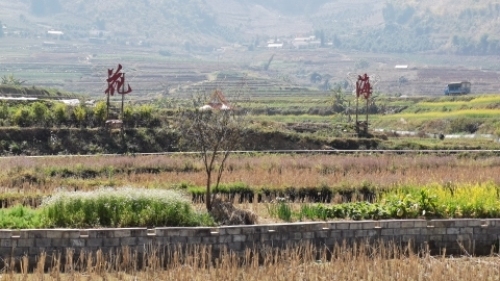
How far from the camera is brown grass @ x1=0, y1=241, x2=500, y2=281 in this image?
13781 mm

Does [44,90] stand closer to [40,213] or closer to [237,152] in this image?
[237,152]

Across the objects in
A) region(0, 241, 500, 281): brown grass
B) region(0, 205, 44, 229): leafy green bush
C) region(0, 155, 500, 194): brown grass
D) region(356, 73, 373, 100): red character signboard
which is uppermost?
region(356, 73, 373, 100): red character signboard

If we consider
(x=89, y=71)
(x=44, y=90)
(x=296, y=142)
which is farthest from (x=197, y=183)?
(x=89, y=71)

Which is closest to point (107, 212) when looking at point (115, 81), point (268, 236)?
point (268, 236)

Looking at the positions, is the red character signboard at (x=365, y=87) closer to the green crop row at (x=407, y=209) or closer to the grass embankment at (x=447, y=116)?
the grass embankment at (x=447, y=116)

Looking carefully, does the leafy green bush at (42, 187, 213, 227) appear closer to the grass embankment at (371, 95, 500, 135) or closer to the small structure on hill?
the small structure on hill

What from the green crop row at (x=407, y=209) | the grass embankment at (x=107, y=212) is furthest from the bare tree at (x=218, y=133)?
the green crop row at (x=407, y=209)

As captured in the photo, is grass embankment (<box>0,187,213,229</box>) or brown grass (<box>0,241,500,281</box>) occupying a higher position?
grass embankment (<box>0,187,213,229</box>)

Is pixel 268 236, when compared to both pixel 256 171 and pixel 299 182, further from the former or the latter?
pixel 256 171

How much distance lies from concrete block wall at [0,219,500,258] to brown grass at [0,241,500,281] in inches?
8.8

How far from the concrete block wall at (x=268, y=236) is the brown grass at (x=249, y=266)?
22 centimetres

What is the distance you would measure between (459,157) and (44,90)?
28634 millimetres

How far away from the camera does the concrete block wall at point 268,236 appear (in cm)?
1504

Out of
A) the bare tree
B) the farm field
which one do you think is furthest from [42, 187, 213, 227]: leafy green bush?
the farm field
